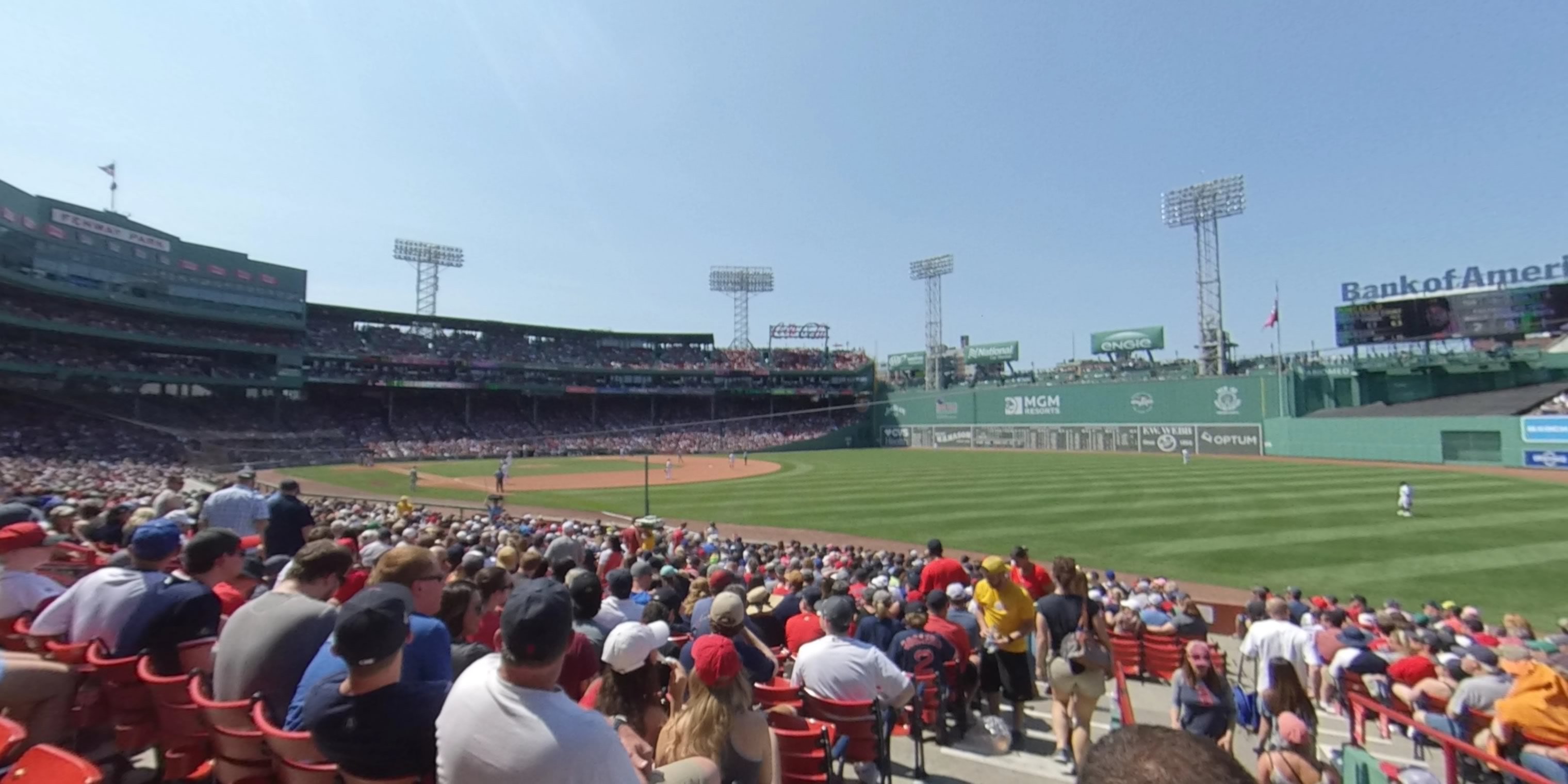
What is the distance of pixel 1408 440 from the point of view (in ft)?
134

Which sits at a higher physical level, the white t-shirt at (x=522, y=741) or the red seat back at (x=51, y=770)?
the white t-shirt at (x=522, y=741)

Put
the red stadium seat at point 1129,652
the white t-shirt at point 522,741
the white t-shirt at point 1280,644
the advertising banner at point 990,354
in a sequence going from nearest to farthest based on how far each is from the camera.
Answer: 1. the white t-shirt at point 522,741
2. the white t-shirt at point 1280,644
3. the red stadium seat at point 1129,652
4. the advertising banner at point 990,354

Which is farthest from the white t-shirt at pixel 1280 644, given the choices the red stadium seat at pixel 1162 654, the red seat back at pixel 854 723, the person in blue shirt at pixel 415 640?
the person in blue shirt at pixel 415 640


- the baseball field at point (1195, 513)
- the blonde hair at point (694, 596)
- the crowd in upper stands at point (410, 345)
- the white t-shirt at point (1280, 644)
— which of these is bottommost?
the baseball field at point (1195, 513)

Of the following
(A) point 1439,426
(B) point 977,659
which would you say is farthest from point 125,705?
(A) point 1439,426

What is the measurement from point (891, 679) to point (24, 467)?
118 feet

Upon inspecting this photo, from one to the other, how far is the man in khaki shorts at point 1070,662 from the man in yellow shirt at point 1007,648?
188mm

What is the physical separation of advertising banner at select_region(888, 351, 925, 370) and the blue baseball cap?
89173 millimetres

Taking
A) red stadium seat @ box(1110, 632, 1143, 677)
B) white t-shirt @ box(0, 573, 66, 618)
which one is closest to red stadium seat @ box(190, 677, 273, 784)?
white t-shirt @ box(0, 573, 66, 618)

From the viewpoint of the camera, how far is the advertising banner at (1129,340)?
238 feet

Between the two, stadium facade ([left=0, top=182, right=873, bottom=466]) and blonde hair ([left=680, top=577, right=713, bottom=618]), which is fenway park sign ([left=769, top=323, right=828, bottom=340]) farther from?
blonde hair ([left=680, top=577, right=713, bottom=618])

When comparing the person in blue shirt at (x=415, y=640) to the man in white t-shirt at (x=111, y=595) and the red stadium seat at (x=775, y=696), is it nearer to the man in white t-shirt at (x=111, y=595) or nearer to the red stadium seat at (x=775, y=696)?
the man in white t-shirt at (x=111, y=595)

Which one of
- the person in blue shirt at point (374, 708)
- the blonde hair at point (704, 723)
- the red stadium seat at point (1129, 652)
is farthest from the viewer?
the red stadium seat at point (1129, 652)

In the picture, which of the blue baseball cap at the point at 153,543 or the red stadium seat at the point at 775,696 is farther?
the red stadium seat at the point at 775,696
